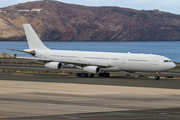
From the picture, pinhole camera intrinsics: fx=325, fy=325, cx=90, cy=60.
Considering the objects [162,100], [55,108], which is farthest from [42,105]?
[162,100]

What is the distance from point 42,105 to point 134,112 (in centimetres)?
735

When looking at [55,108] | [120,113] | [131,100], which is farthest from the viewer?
[131,100]

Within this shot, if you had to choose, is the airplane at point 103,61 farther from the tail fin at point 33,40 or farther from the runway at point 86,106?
the runway at point 86,106

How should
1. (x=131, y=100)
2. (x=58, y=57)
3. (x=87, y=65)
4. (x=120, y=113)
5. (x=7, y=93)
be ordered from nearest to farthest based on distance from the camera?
1. (x=120, y=113)
2. (x=131, y=100)
3. (x=7, y=93)
4. (x=87, y=65)
5. (x=58, y=57)

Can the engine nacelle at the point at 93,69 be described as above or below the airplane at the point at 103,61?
below

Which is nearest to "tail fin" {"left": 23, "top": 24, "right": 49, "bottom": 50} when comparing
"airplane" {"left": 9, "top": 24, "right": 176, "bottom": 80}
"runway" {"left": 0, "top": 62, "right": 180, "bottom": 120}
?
"airplane" {"left": 9, "top": 24, "right": 176, "bottom": 80}

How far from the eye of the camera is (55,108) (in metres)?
24.1

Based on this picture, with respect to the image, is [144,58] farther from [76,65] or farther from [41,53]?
[41,53]

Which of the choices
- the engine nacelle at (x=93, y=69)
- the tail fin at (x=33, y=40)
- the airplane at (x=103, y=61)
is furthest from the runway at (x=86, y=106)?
the tail fin at (x=33, y=40)

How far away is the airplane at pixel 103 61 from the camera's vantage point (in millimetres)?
49625

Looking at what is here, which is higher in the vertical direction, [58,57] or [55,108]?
[58,57]

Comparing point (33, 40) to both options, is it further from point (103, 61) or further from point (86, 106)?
point (86, 106)

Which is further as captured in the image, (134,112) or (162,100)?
(162,100)

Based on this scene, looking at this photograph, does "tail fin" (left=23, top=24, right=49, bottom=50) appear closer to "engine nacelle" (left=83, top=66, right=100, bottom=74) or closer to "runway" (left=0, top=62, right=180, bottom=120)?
"engine nacelle" (left=83, top=66, right=100, bottom=74)
